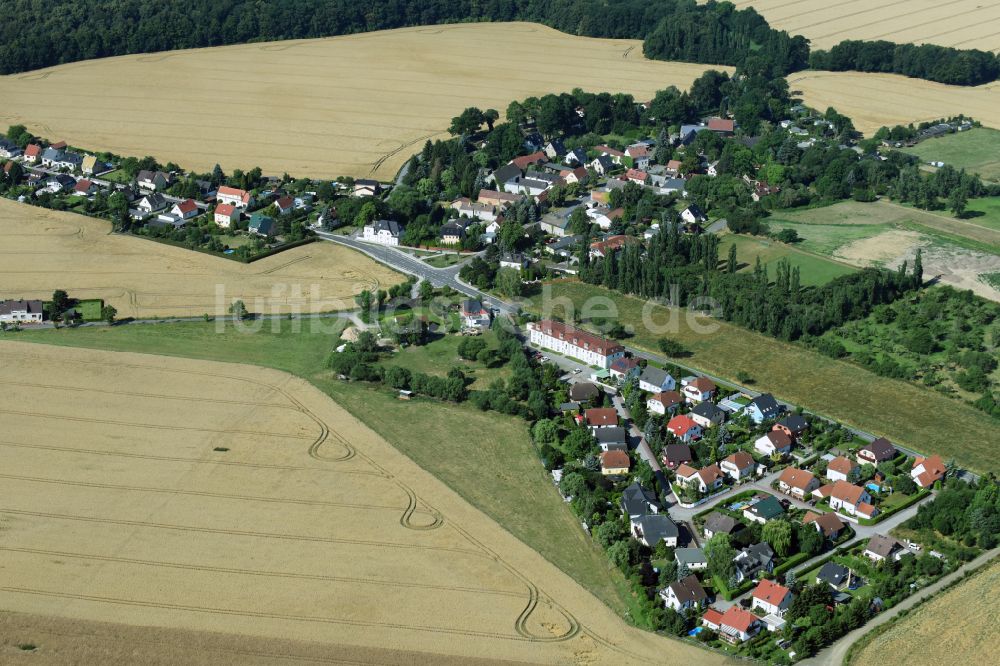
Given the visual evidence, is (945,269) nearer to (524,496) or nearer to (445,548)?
(524,496)

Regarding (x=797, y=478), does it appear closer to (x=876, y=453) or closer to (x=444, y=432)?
(x=876, y=453)

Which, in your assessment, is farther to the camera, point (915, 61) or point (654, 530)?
point (915, 61)

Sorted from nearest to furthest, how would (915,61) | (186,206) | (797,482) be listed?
(797,482) < (186,206) < (915,61)

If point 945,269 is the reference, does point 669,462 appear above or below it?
below

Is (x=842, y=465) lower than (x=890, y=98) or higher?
lower

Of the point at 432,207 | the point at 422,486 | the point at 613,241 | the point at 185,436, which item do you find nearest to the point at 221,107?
the point at 432,207

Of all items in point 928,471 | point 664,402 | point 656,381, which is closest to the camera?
point 928,471

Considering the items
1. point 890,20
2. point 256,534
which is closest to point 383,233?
point 256,534
